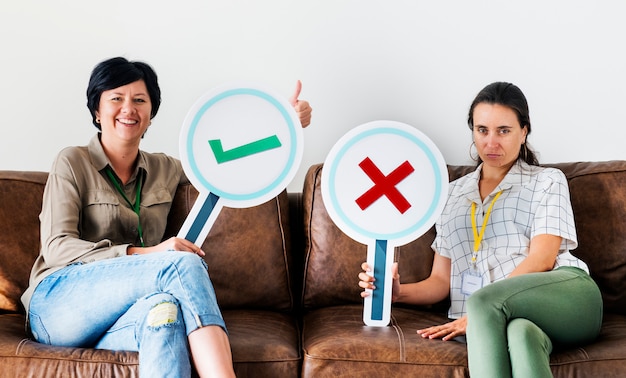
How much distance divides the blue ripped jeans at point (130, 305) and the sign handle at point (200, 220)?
6.6 inches

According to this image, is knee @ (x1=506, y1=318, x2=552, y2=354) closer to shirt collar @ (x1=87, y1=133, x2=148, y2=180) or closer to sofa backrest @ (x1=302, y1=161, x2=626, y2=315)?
sofa backrest @ (x1=302, y1=161, x2=626, y2=315)

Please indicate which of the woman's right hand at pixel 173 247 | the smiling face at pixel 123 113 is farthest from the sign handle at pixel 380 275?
the smiling face at pixel 123 113

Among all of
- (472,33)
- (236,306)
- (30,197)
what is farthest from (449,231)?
(30,197)

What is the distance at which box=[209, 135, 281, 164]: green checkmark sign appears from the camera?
6.58 feet

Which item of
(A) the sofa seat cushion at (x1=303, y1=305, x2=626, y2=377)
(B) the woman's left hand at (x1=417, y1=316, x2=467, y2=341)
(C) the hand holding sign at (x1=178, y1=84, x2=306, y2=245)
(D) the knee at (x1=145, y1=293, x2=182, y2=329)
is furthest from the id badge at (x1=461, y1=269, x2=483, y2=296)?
(D) the knee at (x1=145, y1=293, x2=182, y2=329)

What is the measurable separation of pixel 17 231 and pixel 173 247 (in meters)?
0.64

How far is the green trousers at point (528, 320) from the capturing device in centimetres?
162

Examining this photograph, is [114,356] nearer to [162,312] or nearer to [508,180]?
[162,312]

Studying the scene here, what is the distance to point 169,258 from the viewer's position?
178 centimetres

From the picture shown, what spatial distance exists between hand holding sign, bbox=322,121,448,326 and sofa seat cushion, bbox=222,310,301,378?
0.88 feet

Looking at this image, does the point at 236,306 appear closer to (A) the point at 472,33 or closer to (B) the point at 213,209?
(B) the point at 213,209

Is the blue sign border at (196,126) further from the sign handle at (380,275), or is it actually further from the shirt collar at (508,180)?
the shirt collar at (508,180)

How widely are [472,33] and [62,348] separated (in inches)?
73.2

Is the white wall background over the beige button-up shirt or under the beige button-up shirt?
over
